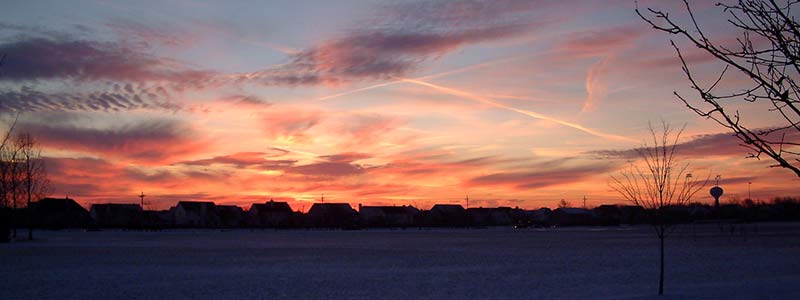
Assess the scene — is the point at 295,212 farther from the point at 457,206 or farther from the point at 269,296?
the point at 269,296

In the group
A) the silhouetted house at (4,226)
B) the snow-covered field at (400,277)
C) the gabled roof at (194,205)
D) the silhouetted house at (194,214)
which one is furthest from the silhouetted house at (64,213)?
the snow-covered field at (400,277)

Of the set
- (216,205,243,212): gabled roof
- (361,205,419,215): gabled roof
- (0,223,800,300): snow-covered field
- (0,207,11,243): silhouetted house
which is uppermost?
(216,205,243,212): gabled roof

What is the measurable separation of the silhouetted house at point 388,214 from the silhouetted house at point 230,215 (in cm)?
2779

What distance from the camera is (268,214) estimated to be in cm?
15375

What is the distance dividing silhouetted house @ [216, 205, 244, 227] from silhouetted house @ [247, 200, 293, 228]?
1.87 m

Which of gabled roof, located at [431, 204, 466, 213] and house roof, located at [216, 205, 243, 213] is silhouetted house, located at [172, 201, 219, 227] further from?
gabled roof, located at [431, 204, 466, 213]

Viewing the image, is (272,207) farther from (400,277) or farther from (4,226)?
(400,277)

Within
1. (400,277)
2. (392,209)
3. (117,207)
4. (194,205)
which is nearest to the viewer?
(400,277)

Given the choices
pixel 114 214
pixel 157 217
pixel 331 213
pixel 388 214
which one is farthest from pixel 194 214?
pixel 388 214

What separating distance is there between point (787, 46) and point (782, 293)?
15.5 m

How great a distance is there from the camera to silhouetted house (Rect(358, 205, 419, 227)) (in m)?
168

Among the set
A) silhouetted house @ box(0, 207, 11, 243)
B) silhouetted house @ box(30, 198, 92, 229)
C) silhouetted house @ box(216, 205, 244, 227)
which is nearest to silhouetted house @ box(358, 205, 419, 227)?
silhouetted house @ box(216, 205, 244, 227)

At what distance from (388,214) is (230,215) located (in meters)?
38.1

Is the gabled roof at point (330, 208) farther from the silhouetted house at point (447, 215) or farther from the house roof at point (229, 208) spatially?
the silhouetted house at point (447, 215)
